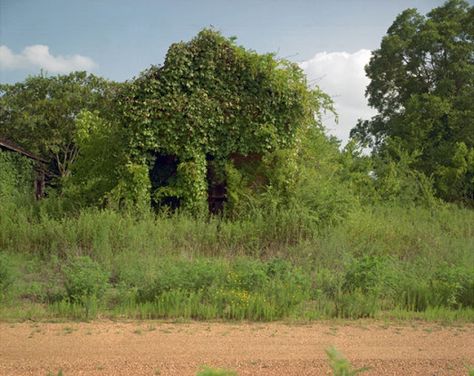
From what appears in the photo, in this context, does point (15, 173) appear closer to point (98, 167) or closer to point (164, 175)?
point (98, 167)

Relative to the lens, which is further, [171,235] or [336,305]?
[171,235]

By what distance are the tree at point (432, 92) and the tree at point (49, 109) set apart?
58.2ft

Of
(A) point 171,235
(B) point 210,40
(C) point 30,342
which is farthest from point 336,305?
(B) point 210,40

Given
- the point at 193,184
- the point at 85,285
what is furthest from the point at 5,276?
the point at 193,184

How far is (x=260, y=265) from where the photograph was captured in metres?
9.35

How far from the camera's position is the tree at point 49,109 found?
37.1 m

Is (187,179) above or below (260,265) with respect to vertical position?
above

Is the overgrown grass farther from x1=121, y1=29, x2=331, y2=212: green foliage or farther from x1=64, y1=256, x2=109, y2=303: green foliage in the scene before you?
x1=121, y1=29, x2=331, y2=212: green foliage

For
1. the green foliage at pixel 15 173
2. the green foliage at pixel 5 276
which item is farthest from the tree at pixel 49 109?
the green foliage at pixel 5 276

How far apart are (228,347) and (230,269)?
3.23m

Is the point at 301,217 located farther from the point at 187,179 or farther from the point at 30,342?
the point at 30,342

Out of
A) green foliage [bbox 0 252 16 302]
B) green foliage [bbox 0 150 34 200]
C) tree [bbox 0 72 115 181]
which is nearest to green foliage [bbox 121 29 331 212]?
green foliage [bbox 0 252 16 302]

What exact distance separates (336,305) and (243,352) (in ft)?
8.53

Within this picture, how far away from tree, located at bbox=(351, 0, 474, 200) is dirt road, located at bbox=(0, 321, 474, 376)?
69.0ft
